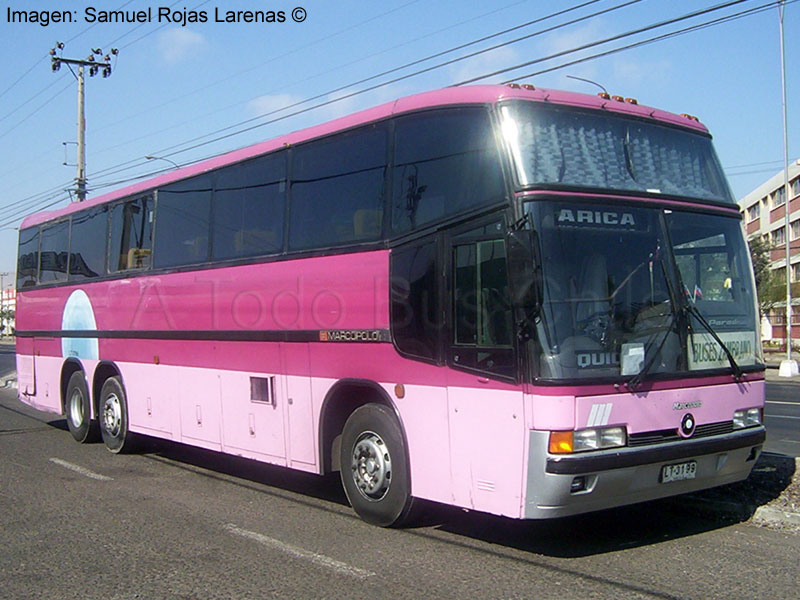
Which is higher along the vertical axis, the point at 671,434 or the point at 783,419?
the point at 671,434

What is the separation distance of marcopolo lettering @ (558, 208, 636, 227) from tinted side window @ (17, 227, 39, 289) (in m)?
12.0

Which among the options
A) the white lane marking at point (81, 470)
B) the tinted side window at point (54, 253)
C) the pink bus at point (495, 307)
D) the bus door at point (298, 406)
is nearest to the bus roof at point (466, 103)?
the pink bus at point (495, 307)

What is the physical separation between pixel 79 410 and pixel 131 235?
10.8ft

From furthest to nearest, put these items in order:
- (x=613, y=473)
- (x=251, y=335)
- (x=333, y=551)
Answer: (x=251, y=335), (x=333, y=551), (x=613, y=473)

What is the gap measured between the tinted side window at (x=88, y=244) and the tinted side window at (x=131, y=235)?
13.8 inches

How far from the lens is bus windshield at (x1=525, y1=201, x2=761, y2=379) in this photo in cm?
630

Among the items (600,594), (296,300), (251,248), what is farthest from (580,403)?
(251,248)

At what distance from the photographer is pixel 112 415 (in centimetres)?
1307

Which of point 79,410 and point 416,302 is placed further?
point 79,410

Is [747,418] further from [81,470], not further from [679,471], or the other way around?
[81,470]

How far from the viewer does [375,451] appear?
25.8 ft

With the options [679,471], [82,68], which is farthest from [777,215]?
[679,471]

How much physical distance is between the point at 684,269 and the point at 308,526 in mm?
3896

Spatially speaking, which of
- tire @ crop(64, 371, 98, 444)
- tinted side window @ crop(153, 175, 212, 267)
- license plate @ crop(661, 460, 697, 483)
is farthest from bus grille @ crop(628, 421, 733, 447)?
tire @ crop(64, 371, 98, 444)
